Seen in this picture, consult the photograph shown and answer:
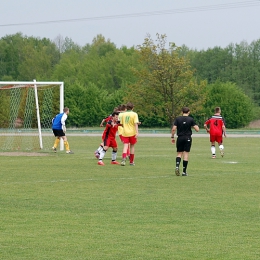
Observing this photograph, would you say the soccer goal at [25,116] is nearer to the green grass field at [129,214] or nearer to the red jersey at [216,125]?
the red jersey at [216,125]

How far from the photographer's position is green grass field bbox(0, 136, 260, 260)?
27.0ft

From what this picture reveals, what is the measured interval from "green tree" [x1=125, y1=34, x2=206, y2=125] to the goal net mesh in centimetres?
3013

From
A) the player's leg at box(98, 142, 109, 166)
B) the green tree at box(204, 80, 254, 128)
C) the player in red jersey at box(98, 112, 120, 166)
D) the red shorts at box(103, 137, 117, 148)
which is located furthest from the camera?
the green tree at box(204, 80, 254, 128)

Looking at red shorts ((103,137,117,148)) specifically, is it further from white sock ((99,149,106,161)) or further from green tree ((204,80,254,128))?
green tree ((204,80,254,128))

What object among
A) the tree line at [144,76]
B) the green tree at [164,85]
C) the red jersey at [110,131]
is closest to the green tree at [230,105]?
the tree line at [144,76]

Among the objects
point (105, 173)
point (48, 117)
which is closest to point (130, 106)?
point (105, 173)

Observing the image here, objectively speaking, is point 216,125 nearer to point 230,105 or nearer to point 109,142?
point 109,142

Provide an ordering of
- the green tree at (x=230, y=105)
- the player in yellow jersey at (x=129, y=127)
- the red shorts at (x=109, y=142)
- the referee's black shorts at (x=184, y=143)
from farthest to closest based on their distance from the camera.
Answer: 1. the green tree at (x=230, y=105)
2. the red shorts at (x=109, y=142)
3. the player in yellow jersey at (x=129, y=127)
4. the referee's black shorts at (x=184, y=143)

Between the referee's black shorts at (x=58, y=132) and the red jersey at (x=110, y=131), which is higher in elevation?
the red jersey at (x=110, y=131)

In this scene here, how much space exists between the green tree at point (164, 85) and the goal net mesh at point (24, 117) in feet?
98.9

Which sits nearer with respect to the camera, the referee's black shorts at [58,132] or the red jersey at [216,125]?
the red jersey at [216,125]

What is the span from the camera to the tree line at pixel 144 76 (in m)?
67.2

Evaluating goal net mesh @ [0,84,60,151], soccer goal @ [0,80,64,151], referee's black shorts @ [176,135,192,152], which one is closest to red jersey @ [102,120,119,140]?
referee's black shorts @ [176,135,192,152]

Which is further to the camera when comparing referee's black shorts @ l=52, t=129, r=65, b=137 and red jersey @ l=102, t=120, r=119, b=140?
referee's black shorts @ l=52, t=129, r=65, b=137
